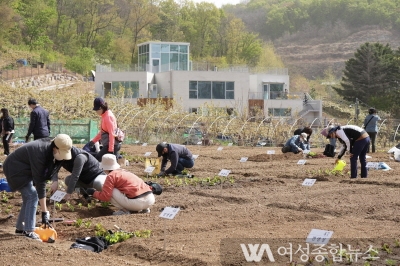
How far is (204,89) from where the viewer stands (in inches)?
2099

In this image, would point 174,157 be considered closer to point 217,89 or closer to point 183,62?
point 217,89

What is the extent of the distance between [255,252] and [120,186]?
10.9 ft

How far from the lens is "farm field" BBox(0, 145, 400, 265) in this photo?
24.7ft

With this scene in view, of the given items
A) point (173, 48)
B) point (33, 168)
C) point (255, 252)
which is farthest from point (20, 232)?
point (173, 48)

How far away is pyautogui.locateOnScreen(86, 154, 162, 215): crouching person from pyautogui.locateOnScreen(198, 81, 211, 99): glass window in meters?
42.9

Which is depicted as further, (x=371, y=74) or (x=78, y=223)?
(x=371, y=74)

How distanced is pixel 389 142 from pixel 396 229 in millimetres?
22137

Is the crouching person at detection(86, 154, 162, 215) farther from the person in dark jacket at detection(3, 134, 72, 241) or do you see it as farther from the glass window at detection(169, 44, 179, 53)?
the glass window at detection(169, 44, 179, 53)

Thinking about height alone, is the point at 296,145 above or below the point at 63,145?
below

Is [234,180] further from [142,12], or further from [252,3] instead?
[252,3]

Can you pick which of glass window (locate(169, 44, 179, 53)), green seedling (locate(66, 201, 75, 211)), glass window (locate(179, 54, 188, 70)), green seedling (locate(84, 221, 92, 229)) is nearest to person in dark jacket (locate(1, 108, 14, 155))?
green seedling (locate(66, 201, 75, 211))

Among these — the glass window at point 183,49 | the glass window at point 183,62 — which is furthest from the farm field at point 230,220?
the glass window at point 183,49

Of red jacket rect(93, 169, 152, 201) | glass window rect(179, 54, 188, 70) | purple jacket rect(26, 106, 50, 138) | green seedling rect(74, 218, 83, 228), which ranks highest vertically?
glass window rect(179, 54, 188, 70)

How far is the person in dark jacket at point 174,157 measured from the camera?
47.0 ft
